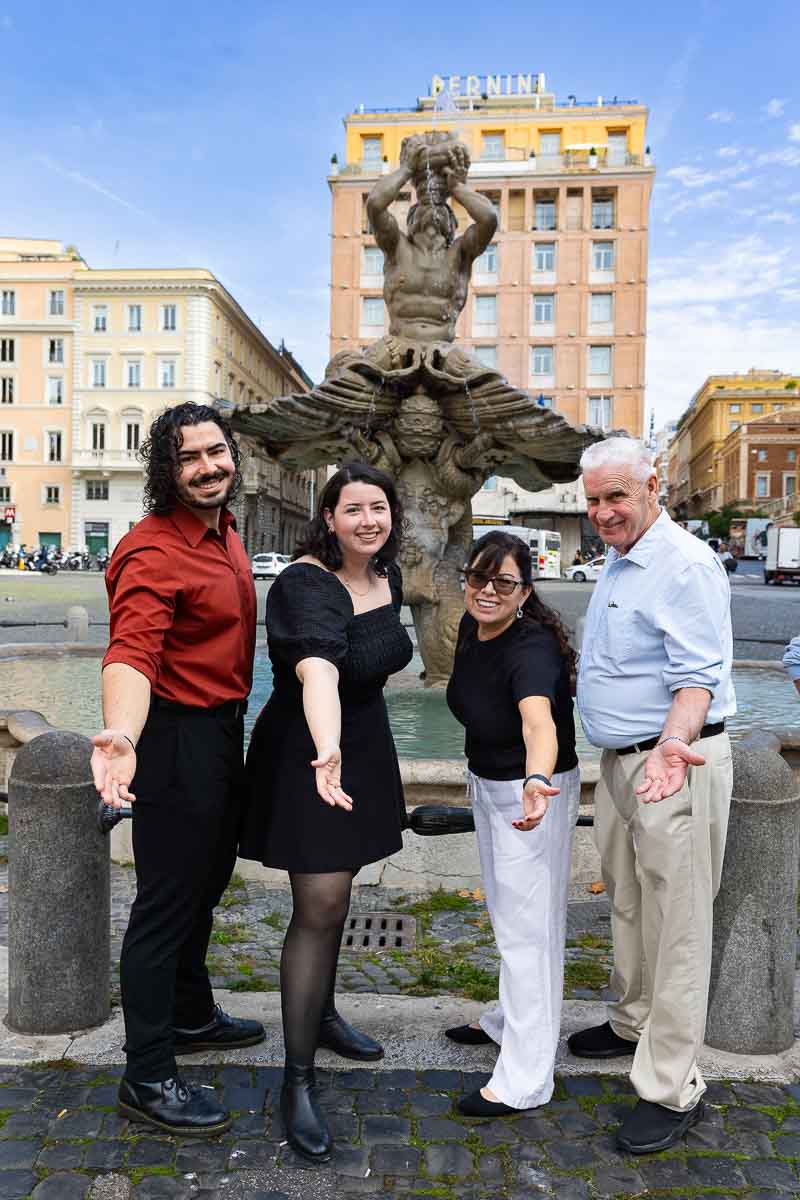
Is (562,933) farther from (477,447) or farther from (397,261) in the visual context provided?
(397,261)

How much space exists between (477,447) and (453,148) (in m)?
2.17

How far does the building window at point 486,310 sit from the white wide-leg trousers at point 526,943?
51476 millimetres

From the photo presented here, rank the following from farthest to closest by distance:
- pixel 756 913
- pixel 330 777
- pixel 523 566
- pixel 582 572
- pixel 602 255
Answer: pixel 602 255 → pixel 582 572 → pixel 756 913 → pixel 523 566 → pixel 330 777

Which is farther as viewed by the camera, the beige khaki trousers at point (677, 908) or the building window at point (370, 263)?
the building window at point (370, 263)

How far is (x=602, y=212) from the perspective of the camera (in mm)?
52281

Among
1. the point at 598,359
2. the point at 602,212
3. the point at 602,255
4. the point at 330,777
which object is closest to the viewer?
the point at 330,777

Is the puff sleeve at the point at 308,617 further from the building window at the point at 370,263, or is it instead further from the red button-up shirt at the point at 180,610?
the building window at the point at 370,263

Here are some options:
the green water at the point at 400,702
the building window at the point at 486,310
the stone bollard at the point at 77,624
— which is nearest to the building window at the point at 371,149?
the building window at the point at 486,310

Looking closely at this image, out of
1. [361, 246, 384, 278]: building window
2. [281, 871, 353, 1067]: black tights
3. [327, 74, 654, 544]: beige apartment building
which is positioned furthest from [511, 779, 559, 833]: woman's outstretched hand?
[361, 246, 384, 278]: building window

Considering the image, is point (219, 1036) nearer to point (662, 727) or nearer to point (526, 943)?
point (526, 943)

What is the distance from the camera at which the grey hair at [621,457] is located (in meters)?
2.90

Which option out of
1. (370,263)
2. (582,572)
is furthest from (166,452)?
(370,263)

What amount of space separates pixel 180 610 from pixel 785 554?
132 feet

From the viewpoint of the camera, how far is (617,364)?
50812mm
